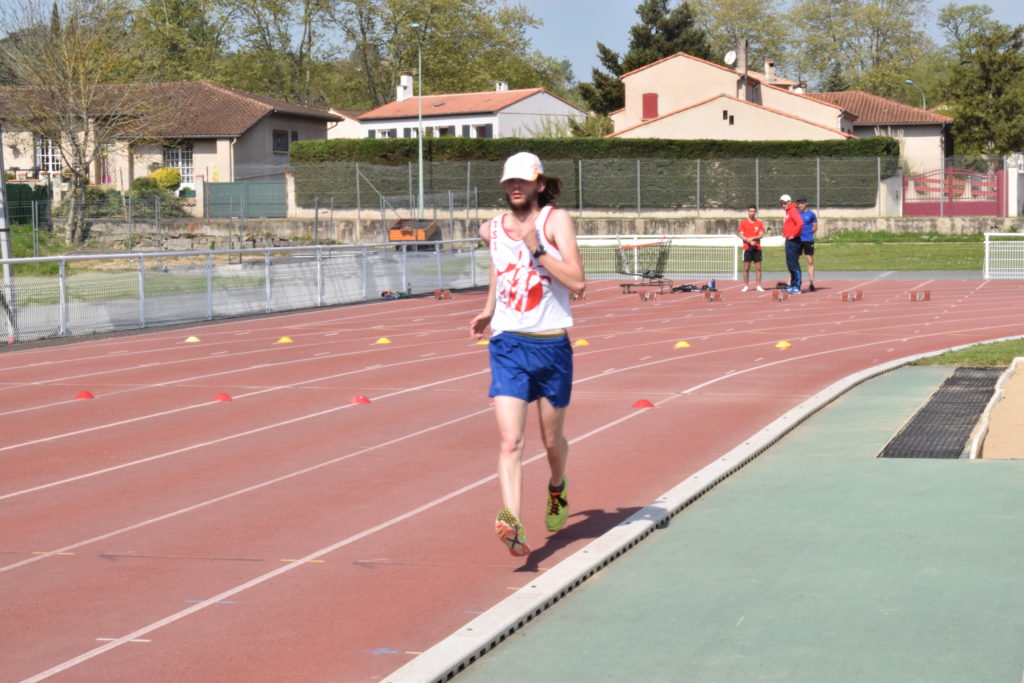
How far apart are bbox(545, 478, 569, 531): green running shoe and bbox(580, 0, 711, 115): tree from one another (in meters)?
80.5

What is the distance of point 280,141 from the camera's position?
7169cm

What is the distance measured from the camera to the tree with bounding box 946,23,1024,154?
6900 centimetres

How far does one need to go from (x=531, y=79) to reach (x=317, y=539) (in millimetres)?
100930

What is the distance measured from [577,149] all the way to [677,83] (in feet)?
65.2

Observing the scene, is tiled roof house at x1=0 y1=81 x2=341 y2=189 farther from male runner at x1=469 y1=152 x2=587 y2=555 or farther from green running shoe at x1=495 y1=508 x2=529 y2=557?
green running shoe at x1=495 y1=508 x2=529 y2=557

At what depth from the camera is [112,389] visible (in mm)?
14766

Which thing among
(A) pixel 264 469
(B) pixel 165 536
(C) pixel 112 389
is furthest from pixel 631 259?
(B) pixel 165 536

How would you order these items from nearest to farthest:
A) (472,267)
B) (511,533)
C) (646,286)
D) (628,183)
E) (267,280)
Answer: (511,533) < (267,280) < (646,286) < (472,267) < (628,183)

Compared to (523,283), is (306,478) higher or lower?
lower

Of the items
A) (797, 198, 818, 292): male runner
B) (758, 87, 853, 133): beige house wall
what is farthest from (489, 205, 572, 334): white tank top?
(758, 87, 853, 133): beige house wall

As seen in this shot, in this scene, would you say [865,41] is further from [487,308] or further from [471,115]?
[487,308]

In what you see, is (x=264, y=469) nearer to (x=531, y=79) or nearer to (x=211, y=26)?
(x=211, y=26)

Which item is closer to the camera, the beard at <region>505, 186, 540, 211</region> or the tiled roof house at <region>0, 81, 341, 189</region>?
the beard at <region>505, 186, 540, 211</region>

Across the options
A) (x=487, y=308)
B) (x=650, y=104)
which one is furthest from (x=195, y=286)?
(x=650, y=104)
